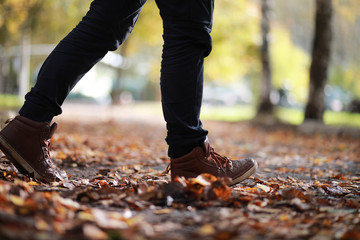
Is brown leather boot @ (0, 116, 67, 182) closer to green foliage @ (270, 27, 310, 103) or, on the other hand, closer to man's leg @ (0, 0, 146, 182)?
man's leg @ (0, 0, 146, 182)

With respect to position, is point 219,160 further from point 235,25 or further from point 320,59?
point 235,25

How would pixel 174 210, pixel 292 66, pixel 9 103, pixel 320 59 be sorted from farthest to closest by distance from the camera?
pixel 292 66, pixel 9 103, pixel 320 59, pixel 174 210

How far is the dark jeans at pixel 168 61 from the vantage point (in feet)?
7.27

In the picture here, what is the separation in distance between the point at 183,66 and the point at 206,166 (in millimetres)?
579

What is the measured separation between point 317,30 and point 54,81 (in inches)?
375

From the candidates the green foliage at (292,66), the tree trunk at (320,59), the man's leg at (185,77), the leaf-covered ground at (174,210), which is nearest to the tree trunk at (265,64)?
the tree trunk at (320,59)

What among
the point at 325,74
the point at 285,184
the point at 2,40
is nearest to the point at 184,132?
the point at 285,184

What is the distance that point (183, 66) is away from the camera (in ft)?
7.32

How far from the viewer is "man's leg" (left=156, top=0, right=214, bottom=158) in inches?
86.7

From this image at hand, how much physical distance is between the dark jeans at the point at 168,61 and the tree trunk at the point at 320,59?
899 cm

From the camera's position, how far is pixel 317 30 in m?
10.6

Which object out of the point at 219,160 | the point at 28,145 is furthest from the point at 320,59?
the point at 28,145

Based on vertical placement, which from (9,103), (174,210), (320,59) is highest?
(320,59)

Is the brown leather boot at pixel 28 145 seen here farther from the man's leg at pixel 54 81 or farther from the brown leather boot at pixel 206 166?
the brown leather boot at pixel 206 166
